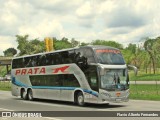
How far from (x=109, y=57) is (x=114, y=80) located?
4.75ft

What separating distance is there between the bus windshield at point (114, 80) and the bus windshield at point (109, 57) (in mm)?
525

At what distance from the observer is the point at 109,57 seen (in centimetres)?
2312

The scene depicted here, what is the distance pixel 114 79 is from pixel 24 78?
36.3 ft

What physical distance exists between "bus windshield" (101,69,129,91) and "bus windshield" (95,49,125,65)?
53 centimetres

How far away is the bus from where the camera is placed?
22.5 meters

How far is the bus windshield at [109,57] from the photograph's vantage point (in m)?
22.8

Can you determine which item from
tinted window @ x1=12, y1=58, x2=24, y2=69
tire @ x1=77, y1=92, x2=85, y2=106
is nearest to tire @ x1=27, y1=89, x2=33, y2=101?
tinted window @ x1=12, y1=58, x2=24, y2=69

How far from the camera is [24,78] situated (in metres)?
31.6

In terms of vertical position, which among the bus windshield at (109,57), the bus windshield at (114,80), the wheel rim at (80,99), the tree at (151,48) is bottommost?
the wheel rim at (80,99)

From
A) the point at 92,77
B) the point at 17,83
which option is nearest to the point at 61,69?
the point at 92,77

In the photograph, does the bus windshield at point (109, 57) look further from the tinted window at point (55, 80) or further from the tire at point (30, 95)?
the tire at point (30, 95)

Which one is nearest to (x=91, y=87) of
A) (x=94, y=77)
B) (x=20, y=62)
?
(x=94, y=77)

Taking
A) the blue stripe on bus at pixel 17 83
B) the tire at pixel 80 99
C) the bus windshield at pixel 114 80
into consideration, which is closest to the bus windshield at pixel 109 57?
the bus windshield at pixel 114 80

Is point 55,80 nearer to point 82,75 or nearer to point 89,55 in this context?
point 82,75
